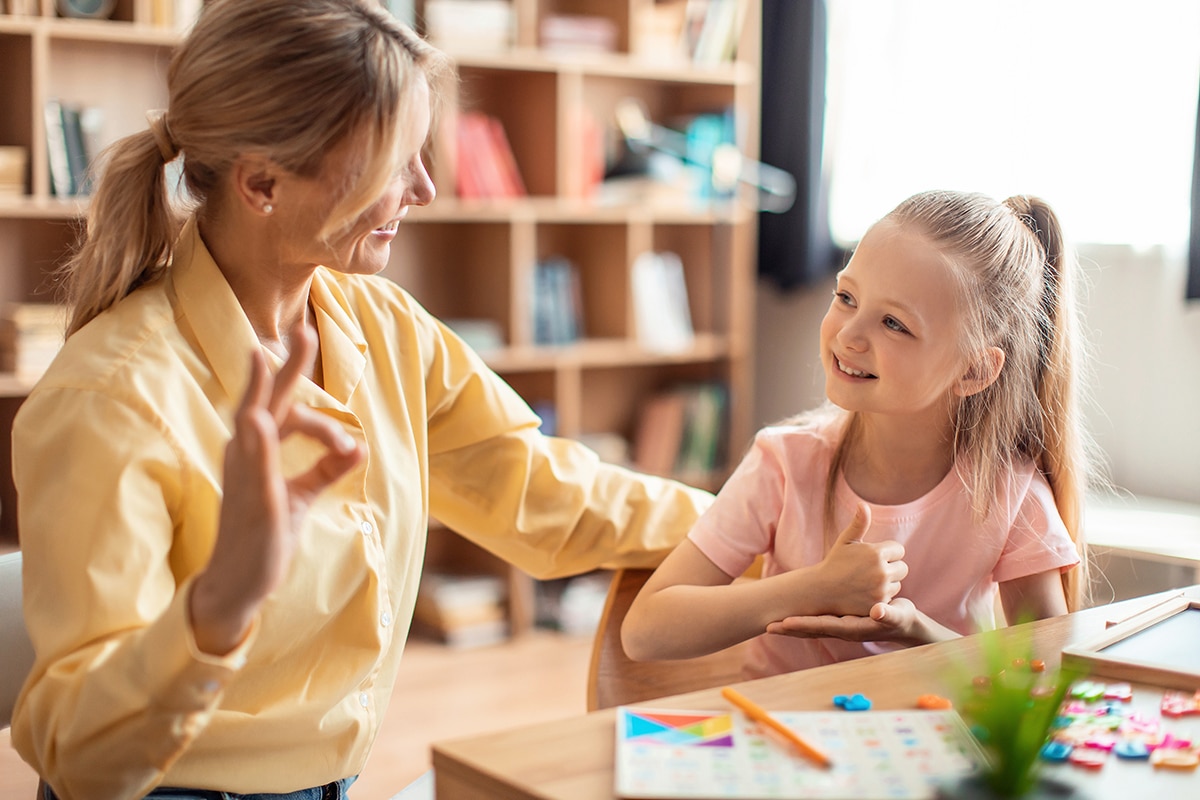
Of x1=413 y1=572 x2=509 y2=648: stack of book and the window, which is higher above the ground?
the window

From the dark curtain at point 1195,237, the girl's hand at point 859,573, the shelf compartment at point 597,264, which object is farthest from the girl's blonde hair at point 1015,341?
the shelf compartment at point 597,264

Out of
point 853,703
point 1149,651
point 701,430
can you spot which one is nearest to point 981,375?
point 1149,651

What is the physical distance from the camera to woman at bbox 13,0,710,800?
912 mm

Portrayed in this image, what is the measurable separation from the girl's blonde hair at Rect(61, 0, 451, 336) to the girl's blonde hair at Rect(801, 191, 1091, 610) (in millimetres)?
573

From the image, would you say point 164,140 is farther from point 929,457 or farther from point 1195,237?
point 1195,237

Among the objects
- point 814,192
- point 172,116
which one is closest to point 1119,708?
point 172,116

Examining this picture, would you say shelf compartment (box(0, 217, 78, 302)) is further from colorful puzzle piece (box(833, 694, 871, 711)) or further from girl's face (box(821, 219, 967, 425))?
colorful puzzle piece (box(833, 694, 871, 711))

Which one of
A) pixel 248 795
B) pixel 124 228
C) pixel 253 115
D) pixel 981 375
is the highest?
pixel 253 115

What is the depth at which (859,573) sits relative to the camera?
1199 mm

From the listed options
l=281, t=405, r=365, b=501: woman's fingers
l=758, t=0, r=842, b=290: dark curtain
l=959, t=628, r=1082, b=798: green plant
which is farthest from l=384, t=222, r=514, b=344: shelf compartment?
l=959, t=628, r=1082, b=798: green plant

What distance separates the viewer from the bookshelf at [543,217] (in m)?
3.11

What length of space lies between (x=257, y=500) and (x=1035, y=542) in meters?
0.87

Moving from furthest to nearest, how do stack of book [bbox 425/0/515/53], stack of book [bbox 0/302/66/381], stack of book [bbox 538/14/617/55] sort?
stack of book [bbox 538/14/617/55] < stack of book [bbox 425/0/515/53] < stack of book [bbox 0/302/66/381]

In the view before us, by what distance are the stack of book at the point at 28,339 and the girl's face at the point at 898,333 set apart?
84.4 inches
